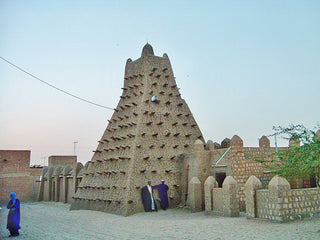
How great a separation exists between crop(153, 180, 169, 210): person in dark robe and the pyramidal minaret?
0.44 metres

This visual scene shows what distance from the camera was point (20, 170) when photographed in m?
34.2

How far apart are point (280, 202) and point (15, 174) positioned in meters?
28.2

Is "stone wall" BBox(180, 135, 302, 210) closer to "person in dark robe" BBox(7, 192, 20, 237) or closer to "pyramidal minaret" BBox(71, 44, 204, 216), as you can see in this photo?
"pyramidal minaret" BBox(71, 44, 204, 216)

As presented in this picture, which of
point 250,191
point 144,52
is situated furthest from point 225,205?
point 144,52

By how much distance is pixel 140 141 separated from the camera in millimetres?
21016

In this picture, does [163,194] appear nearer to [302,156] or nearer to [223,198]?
[223,198]

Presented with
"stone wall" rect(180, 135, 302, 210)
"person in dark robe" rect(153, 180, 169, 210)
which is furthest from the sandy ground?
"person in dark robe" rect(153, 180, 169, 210)

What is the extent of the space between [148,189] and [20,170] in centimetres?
1934

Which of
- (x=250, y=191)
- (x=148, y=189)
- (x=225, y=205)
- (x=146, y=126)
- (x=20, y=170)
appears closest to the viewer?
(x=250, y=191)

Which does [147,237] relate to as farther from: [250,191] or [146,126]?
[146,126]

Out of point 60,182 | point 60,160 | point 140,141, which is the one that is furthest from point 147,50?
point 60,160

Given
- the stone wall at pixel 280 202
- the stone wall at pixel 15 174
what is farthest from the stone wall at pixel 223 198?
the stone wall at pixel 15 174

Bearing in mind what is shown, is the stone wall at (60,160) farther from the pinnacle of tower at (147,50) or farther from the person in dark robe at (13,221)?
the person in dark robe at (13,221)

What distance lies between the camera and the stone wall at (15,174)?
3312cm
